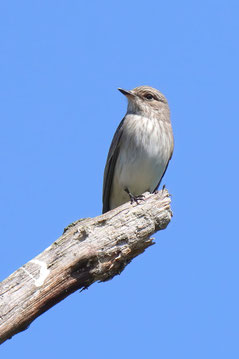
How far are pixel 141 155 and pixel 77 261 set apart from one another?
3280mm

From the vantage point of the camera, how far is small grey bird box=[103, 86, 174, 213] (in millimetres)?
9922

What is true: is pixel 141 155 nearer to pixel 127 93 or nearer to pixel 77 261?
pixel 127 93

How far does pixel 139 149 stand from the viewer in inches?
389

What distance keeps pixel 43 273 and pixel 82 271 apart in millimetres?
490

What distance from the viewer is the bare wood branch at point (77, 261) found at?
257 inches

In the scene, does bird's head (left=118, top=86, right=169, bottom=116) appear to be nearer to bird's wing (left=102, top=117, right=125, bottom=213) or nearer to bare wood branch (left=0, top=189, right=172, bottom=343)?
bird's wing (left=102, top=117, right=125, bottom=213)

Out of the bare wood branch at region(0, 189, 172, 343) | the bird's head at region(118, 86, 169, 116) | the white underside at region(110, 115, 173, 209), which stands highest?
the bird's head at region(118, 86, 169, 116)

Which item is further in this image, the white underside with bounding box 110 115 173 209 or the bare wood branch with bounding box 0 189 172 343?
the white underside with bounding box 110 115 173 209

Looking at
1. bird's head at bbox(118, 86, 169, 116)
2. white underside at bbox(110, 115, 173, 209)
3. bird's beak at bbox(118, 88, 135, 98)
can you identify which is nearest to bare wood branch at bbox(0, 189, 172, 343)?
white underside at bbox(110, 115, 173, 209)

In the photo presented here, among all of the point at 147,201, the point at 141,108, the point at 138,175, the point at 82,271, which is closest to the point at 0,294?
the point at 82,271

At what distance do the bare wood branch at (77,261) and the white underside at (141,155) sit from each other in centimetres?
192

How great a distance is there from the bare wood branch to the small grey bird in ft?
6.42

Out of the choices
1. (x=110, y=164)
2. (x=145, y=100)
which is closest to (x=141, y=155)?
(x=110, y=164)

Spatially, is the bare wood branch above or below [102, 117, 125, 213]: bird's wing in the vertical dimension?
below
